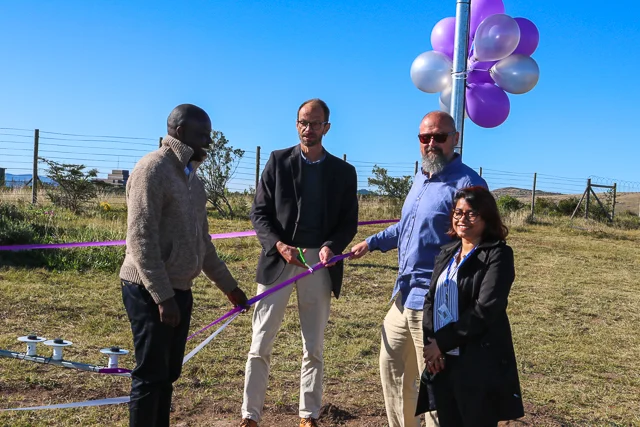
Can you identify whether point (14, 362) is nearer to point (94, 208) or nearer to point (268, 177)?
point (268, 177)

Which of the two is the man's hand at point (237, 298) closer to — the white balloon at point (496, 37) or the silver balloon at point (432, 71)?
the silver balloon at point (432, 71)

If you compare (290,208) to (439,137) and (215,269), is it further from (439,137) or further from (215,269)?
(439,137)

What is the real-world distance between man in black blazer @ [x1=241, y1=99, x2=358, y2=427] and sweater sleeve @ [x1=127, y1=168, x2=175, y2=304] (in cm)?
101

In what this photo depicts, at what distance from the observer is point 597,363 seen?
5.30 meters

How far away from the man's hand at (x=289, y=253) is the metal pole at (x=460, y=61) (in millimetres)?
1498

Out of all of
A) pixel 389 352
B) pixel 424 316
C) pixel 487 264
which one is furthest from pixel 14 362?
pixel 487 264

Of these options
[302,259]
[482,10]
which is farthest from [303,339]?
[482,10]

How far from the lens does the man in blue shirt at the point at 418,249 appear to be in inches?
119

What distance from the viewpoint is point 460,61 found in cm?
438

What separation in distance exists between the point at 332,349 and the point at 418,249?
248cm

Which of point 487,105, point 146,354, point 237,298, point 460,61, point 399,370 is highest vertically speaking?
point 460,61

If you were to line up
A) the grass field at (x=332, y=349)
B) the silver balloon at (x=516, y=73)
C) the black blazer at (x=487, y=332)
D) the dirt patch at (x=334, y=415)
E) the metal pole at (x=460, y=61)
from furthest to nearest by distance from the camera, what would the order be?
1. the silver balloon at (x=516, y=73)
2. the metal pole at (x=460, y=61)
3. the grass field at (x=332, y=349)
4. the dirt patch at (x=334, y=415)
5. the black blazer at (x=487, y=332)

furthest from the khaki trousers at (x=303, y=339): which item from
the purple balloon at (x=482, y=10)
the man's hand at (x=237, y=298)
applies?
the purple balloon at (x=482, y=10)

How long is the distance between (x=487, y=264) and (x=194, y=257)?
126cm
